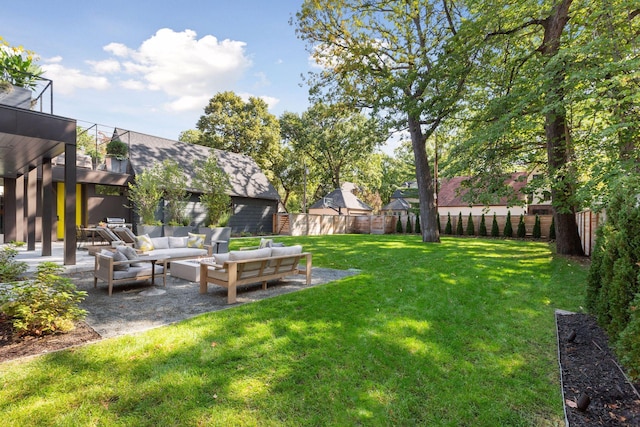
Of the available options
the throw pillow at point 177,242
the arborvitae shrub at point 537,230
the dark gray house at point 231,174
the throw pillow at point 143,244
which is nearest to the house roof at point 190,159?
the dark gray house at point 231,174

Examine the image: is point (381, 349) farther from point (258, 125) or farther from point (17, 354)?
point (258, 125)

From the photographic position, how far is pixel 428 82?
984cm

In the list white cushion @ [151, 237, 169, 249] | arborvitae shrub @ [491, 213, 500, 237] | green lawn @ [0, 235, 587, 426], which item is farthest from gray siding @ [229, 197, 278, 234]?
A: green lawn @ [0, 235, 587, 426]

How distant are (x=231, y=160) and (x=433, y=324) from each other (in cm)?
1913

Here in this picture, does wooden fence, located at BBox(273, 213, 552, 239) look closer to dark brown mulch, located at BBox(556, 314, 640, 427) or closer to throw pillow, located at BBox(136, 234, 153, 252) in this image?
throw pillow, located at BBox(136, 234, 153, 252)

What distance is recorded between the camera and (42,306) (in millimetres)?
3672

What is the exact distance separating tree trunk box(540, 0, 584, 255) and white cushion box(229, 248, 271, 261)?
20.3ft

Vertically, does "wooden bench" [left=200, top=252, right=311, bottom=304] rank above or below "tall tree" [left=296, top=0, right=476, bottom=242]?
below

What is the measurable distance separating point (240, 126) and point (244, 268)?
22.7 metres

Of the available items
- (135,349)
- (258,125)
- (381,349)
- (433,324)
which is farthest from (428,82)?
(258,125)

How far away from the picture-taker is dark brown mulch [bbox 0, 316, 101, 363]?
10.6 ft

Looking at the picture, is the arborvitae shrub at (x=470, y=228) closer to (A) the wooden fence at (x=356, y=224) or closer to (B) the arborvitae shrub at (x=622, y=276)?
(A) the wooden fence at (x=356, y=224)

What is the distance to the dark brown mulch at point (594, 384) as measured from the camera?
98.3 inches

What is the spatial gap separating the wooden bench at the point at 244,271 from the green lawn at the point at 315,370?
638 millimetres
